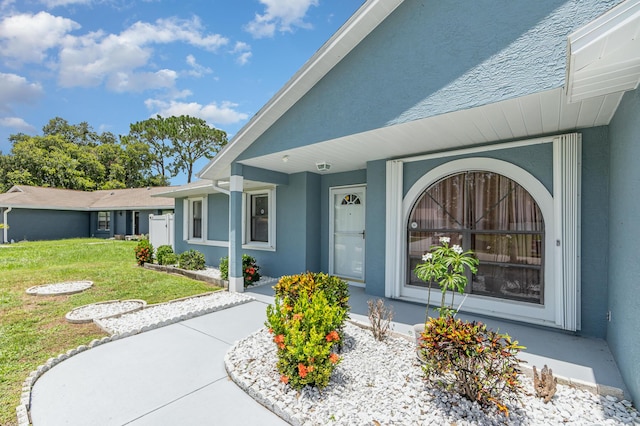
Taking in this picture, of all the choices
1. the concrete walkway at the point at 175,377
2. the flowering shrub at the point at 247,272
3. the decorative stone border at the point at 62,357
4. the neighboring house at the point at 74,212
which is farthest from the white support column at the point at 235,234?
the neighboring house at the point at 74,212

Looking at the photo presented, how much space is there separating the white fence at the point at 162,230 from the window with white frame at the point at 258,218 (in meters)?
4.81

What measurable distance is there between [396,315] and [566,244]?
2754 mm

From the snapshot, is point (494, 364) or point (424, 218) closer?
point (494, 364)

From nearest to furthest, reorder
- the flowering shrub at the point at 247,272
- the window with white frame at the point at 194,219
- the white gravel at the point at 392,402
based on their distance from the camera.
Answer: the white gravel at the point at 392,402, the flowering shrub at the point at 247,272, the window with white frame at the point at 194,219

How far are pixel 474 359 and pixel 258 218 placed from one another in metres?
7.32

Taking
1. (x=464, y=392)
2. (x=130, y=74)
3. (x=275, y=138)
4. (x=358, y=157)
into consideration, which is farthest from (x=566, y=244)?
(x=130, y=74)

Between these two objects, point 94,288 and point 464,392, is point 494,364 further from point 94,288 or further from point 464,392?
point 94,288

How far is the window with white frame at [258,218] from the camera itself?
339 inches

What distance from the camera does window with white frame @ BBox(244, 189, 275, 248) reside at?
28.2 feet

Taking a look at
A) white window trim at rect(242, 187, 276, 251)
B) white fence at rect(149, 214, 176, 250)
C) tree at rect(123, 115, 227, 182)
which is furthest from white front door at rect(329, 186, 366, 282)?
tree at rect(123, 115, 227, 182)

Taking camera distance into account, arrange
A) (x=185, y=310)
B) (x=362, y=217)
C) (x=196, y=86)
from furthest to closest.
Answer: (x=196, y=86), (x=362, y=217), (x=185, y=310)

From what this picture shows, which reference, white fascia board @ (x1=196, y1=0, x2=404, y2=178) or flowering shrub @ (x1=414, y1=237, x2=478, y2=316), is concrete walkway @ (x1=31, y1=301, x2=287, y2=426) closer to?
flowering shrub @ (x1=414, y1=237, x2=478, y2=316)

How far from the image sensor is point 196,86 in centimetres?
1670

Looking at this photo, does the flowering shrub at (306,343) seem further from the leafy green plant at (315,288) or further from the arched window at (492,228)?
the arched window at (492,228)
